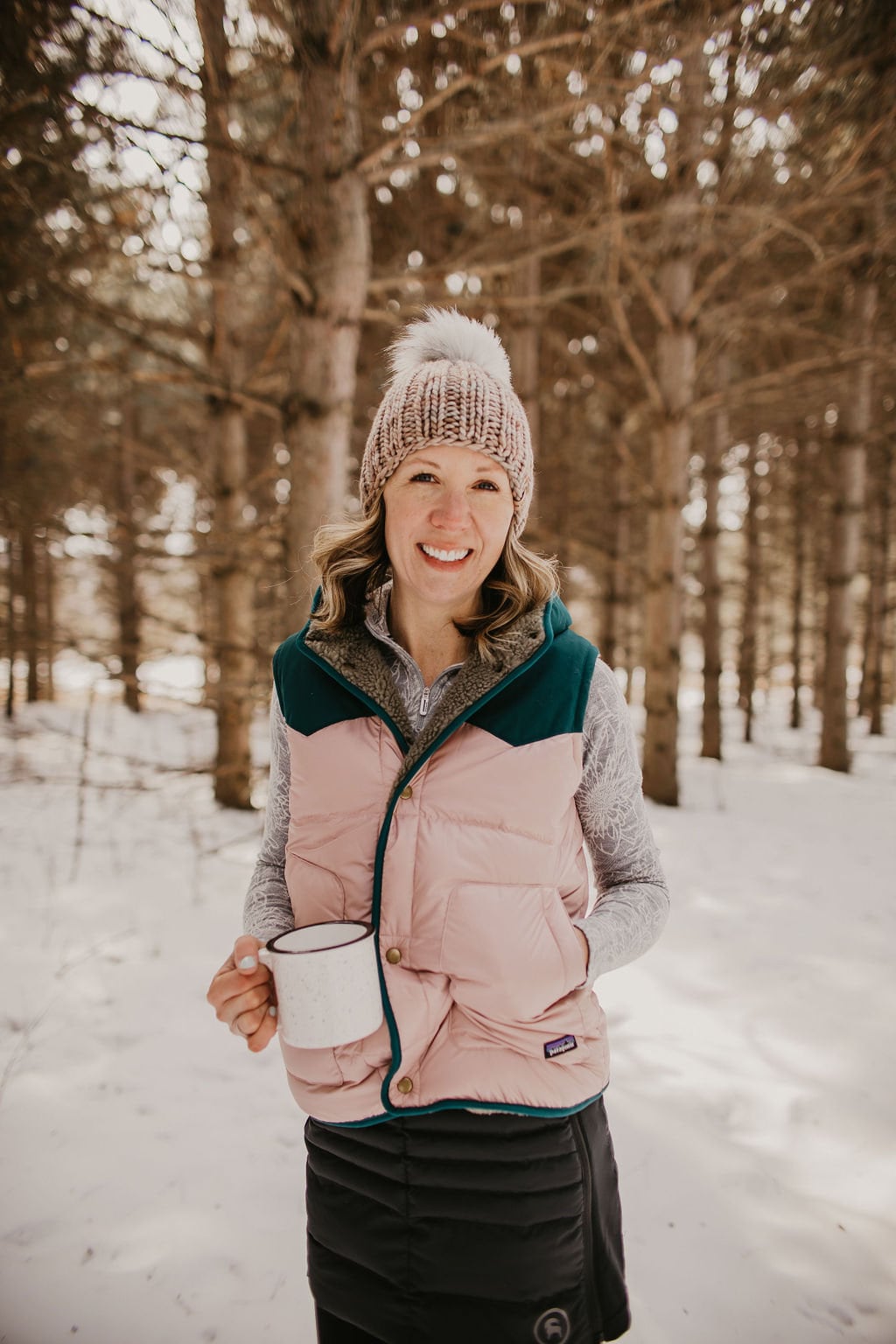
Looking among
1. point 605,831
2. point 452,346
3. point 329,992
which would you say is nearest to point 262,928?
point 329,992

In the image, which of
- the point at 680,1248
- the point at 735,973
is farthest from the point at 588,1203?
the point at 735,973

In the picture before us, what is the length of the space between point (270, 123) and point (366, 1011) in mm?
7680

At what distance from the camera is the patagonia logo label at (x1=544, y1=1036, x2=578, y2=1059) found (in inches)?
45.6

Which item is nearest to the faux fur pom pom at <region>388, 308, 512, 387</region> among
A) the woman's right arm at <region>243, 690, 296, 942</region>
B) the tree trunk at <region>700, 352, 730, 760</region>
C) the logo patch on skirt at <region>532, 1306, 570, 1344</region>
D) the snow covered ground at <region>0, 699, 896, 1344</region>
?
the woman's right arm at <region>243, 690, 296, 942</region>

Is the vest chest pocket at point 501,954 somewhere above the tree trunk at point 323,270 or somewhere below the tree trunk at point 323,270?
below

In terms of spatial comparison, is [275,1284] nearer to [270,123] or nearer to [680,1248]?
[680,1248]

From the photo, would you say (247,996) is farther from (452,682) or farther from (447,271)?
(447,271)

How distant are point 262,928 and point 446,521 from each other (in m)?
0.90

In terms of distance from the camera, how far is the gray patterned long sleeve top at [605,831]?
126 centimetres

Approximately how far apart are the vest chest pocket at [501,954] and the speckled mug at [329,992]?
147 mm

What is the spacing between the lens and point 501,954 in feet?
3.69

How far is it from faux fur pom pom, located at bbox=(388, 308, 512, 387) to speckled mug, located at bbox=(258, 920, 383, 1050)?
117 cm

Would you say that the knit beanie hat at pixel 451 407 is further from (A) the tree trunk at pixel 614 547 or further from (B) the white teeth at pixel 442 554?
(A) the tree trunk at pixel 614 547

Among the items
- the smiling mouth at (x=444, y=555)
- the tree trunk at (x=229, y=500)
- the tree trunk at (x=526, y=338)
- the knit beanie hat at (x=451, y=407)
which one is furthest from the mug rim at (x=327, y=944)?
the tree trunk at (x=526, y=338)
